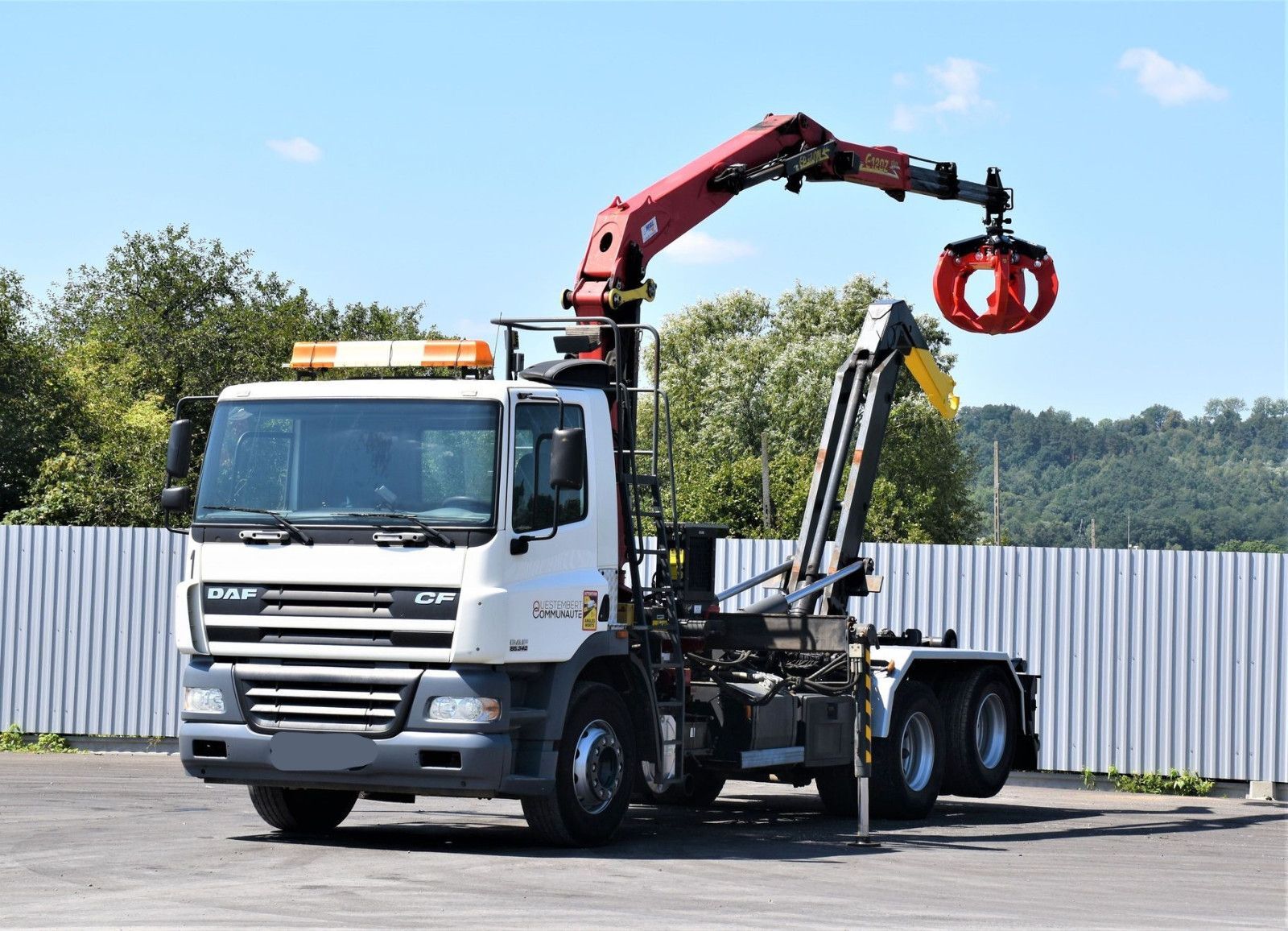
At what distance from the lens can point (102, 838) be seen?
1211cm

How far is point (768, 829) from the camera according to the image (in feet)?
45.9

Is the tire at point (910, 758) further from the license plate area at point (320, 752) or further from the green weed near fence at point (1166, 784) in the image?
the license plate area at point (320, 752)

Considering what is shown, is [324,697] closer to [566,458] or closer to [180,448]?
[180,448]

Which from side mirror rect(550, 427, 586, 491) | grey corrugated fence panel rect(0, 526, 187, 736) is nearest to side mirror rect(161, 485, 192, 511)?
side mirror rect(550, 427, 586, 491)

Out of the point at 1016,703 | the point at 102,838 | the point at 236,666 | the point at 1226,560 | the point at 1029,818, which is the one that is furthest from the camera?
the point at 1226,560

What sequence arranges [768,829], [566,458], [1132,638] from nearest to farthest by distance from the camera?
[566,458], [768,829], [1132,638]

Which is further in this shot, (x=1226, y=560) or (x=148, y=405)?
(x=148, y=405)

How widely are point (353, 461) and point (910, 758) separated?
21.2 ft

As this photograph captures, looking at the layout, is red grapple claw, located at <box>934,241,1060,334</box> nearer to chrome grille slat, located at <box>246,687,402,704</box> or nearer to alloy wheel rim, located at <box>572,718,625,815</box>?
alloy wheel rim, located at <box>572,718,625,815</box>

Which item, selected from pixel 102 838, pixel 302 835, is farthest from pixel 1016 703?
pixel 102 838

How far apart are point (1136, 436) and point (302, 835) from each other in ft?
605

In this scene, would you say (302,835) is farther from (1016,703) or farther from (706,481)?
(706,481)

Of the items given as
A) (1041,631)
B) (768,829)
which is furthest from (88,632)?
(1041,631)

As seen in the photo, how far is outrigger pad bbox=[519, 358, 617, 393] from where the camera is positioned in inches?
478
